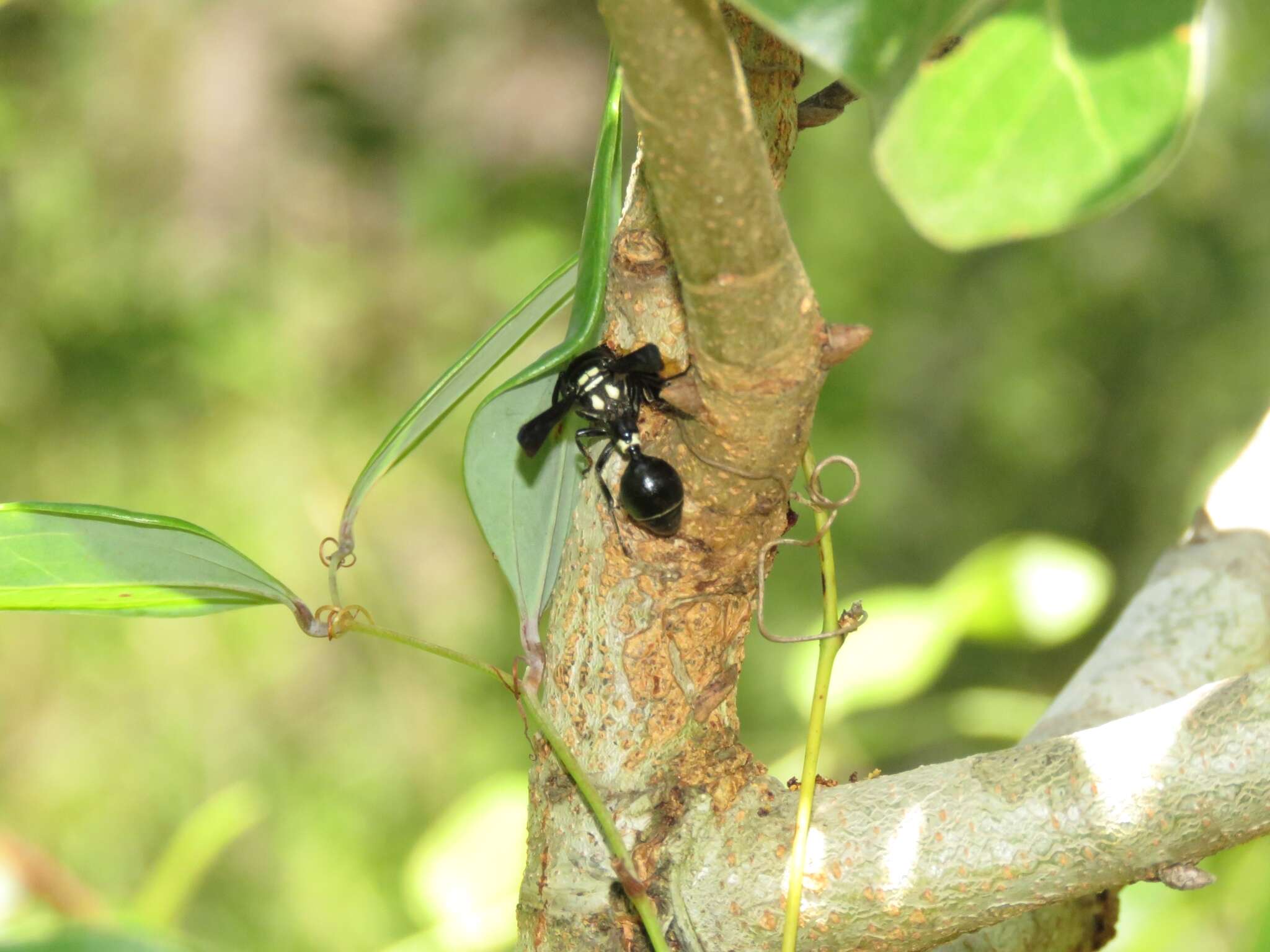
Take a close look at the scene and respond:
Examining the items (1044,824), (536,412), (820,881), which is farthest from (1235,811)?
(536,412)

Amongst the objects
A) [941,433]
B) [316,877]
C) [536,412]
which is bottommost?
[536,412]

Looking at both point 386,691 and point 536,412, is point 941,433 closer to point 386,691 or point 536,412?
A: point 386,691

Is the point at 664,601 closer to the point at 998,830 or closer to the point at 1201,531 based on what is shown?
the point at 998,830

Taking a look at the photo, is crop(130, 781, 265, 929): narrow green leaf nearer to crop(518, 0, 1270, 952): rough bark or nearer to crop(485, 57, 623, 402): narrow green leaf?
crop(518, 0, 1270, 952): rough bark

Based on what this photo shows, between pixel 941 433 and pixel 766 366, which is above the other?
pixel 941 433

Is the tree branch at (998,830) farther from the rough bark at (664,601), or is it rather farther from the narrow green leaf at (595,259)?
the narrow green leaf at (595,259)

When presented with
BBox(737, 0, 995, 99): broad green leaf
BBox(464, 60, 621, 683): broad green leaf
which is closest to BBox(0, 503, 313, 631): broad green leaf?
BBox(464, 60, 621, 683): broad green leaf
